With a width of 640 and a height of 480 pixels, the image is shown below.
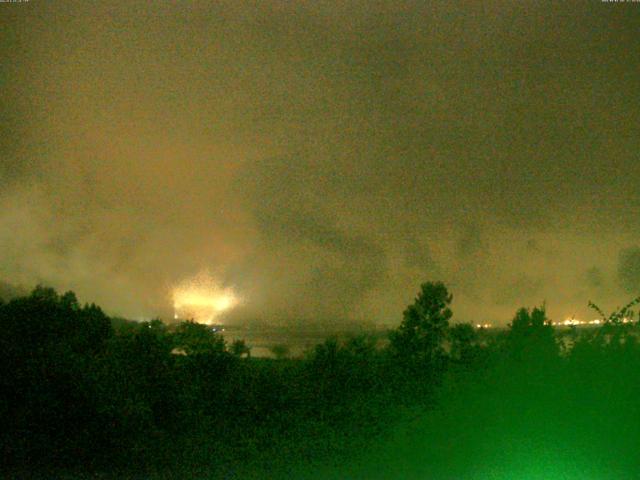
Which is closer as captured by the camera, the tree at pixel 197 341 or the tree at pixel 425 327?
the tree at pixel 197 341

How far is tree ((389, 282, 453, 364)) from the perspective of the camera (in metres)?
13.1

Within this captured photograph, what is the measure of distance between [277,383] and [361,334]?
276cm

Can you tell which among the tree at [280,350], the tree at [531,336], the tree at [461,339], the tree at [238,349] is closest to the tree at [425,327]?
the tree at [461,339]

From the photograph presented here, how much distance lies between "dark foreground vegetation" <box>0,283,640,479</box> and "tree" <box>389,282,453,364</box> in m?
0.25

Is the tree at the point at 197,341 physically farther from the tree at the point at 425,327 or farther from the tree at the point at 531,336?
the tree at the point at 531,336

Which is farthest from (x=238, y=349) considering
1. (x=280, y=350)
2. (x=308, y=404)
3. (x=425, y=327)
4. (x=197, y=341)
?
(x=280, y=350)

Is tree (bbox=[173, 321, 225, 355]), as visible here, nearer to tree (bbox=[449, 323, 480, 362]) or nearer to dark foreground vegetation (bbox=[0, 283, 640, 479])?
dark foreground vegetation (bbox=[0, 283, 640, 479])

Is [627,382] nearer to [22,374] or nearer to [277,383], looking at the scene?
[277,383]

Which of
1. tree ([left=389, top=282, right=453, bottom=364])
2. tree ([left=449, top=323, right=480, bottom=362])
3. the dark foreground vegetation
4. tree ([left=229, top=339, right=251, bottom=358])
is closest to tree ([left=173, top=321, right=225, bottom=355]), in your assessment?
the dark foreground vegetation

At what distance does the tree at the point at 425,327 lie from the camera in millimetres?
13109

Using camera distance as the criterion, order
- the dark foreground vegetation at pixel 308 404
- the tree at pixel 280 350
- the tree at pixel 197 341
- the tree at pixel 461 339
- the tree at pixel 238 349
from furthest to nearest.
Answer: the tree at pixel 280 350, the tree at pixel 461 339, the tree at pixel 238 349, the tree at pixel 197 341, the dark foreground vegetation at pixel 308 404

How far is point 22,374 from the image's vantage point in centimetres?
987

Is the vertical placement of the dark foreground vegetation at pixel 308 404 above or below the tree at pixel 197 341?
below

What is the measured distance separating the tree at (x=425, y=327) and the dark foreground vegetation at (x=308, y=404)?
0.82 ft
